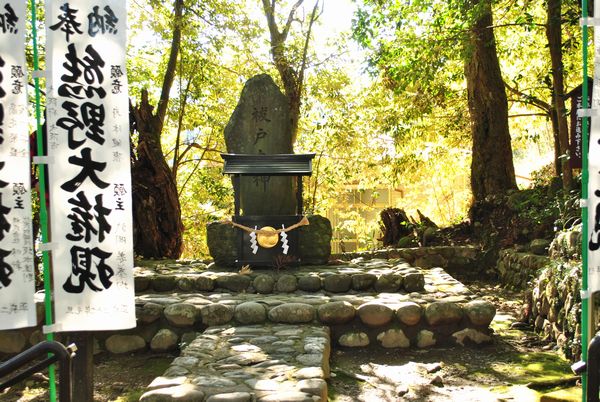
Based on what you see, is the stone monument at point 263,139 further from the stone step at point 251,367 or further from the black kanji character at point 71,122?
the black kanji character at point 71,122

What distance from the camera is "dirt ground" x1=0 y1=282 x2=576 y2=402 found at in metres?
4.19

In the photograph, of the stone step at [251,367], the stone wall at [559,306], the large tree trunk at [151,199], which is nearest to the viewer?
the stone step at [251,367]

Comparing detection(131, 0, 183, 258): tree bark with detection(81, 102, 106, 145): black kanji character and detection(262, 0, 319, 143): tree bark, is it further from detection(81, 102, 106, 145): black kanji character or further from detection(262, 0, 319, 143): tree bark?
detection(81, 102, 106, 145): black kanji character

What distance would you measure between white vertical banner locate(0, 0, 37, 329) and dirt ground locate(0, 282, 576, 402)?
161 centimetres

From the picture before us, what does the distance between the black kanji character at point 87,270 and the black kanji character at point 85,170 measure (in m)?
0.35

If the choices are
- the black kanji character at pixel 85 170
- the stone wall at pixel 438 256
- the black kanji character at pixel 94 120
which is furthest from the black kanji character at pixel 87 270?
the stone wall at pixel 438 256

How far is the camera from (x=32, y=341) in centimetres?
537

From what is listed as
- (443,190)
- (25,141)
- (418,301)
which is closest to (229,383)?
(25,141)

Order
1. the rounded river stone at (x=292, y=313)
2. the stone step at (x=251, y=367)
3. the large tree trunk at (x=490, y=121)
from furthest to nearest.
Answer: the large tree trunk at (x=490, y=121) < the rounded river stone at (x=292, y=313) < the stone step at (x=251, y=367)

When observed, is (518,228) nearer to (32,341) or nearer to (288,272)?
(288,272)

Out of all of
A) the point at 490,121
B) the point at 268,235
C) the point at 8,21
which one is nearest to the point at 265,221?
the point at 268,235

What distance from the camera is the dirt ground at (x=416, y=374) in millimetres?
4188

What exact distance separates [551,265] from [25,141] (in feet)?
15.8

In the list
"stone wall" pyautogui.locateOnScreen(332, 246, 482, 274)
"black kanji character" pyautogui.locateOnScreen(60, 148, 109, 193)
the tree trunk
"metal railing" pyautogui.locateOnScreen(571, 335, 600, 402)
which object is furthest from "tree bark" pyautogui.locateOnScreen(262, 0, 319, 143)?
"metal railing" pyautogui.locateOnScreen(571, 335, 600, 402)
